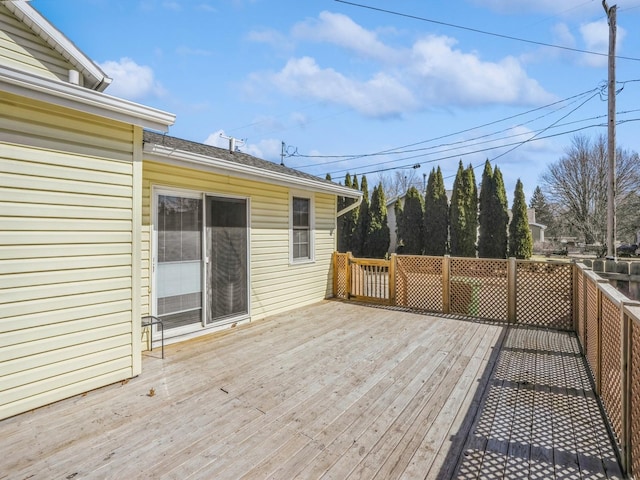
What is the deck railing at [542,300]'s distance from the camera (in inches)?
85.7

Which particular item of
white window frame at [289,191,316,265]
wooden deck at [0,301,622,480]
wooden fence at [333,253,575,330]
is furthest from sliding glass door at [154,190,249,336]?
wooden fence at [333,253,575,330]

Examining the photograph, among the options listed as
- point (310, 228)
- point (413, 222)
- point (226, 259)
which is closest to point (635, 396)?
point (226, 259)

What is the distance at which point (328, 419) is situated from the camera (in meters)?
2.72

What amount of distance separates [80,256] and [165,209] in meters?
1.49

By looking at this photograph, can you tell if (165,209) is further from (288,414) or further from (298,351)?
(288,414)

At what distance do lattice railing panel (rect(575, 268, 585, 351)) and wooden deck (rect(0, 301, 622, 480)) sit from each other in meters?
0.38

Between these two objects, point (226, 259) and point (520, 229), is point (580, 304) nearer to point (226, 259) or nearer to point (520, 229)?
point (226, 259)

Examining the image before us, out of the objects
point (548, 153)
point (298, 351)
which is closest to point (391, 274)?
point (298, 351)

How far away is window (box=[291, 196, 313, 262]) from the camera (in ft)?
22.1

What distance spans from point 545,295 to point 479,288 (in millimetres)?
1006

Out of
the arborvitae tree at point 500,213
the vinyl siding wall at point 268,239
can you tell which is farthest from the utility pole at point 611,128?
the vinyl siding wall at point 268,239

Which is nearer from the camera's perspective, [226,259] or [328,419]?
[328,419]

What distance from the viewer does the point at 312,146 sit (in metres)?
20.1

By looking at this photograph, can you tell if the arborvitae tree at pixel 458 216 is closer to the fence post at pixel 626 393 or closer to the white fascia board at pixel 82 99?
the fence post at pixel 626 393
